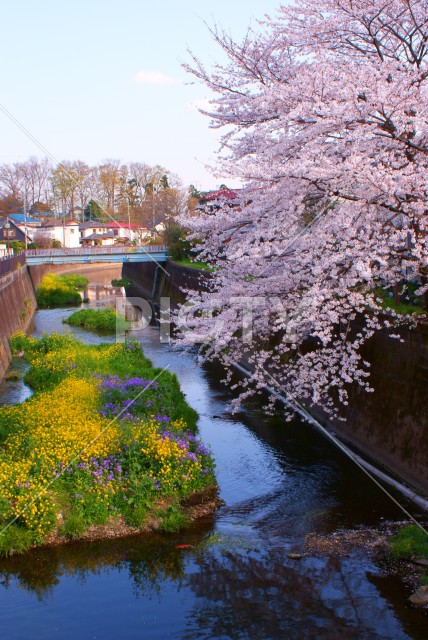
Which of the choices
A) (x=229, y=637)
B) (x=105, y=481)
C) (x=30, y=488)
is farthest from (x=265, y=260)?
(x=229, y=637)

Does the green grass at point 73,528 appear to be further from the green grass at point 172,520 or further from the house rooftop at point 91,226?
the house rooftop at point 91,226

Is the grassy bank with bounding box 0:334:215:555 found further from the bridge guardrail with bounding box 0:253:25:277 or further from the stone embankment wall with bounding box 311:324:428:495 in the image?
the bridge guardrail with bounding box 0:253:25:277

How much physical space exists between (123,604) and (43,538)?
7.06 ft

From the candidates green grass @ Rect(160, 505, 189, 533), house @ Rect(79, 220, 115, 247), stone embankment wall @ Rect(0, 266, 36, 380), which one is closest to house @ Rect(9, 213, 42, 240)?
house @ Rect(79, 220, 115, 247)

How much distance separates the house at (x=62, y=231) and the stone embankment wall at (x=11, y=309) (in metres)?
42.2

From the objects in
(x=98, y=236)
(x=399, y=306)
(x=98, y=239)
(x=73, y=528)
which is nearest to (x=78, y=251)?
(x=399, y=306)

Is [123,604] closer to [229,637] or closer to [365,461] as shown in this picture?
[229,637]

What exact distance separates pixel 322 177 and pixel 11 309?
25.2 meters

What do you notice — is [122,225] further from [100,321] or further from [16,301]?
[100,321]

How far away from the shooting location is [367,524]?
1216 cm

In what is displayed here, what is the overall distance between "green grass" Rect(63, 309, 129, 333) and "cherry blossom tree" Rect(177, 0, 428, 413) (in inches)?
824

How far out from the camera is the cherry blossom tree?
1168 cm

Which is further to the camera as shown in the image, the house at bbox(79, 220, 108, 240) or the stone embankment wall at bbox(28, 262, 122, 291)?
the house at bbox(79, 220, 108, 240)

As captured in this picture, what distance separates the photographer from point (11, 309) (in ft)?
111
